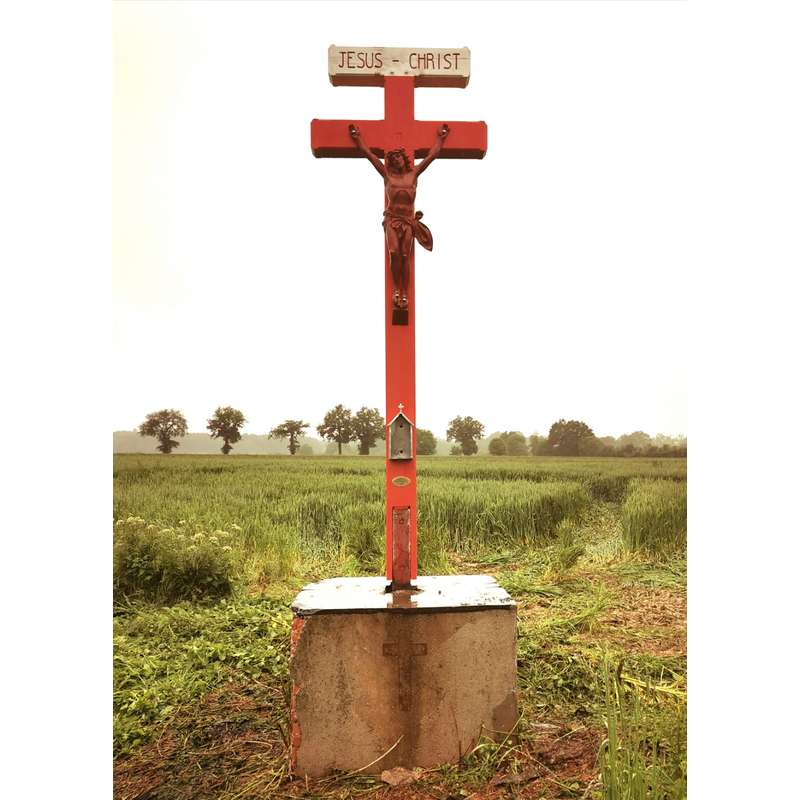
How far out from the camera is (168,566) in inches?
175

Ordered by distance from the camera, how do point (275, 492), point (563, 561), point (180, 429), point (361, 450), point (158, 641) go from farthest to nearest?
point (361, 450) < point (180, 429) < point (275, 492) < point (563, 561) < point (158, 641)

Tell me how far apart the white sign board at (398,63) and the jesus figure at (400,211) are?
10.5 inches

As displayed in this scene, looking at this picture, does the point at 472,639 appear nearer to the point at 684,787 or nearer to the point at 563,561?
the point at 684,787

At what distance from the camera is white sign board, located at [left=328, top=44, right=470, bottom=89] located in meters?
2.83

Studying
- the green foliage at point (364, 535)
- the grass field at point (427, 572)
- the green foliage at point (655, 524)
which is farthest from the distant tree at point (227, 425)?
the green foliage at point (655, 524)

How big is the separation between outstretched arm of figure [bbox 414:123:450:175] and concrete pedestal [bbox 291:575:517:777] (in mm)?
1897

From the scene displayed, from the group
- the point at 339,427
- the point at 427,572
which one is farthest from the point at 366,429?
the point at 427,572

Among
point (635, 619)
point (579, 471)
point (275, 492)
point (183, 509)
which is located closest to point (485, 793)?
point (635, 619)

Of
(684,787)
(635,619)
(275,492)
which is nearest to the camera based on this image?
(684,787)

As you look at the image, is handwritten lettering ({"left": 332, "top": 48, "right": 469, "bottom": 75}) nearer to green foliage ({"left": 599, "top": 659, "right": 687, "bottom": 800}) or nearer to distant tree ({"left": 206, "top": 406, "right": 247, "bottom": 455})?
green foliage ({"left": 599, "top": 659, "right": 687, "bottom": 800})

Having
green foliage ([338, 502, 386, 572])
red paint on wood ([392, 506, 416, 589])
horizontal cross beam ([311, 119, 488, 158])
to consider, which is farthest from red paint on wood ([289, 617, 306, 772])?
green foliage ([338, 502, 386, 572])

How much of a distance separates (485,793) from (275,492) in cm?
526

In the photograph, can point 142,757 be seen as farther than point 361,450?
No
